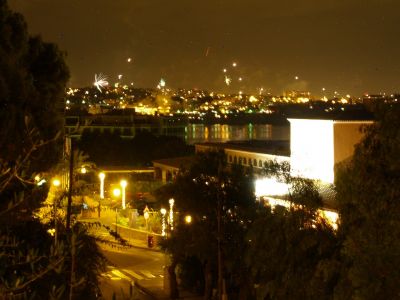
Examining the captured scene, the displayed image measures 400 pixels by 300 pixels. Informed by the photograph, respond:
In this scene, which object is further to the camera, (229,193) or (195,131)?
(195,131)

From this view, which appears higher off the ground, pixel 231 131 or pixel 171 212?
pixel 231 131

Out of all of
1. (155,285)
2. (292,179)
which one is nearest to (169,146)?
(155,285)

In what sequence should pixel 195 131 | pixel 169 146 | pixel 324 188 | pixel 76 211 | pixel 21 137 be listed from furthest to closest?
1. pixel 195 131
2. pixel 169 146
3. pixel 324 188
4. pixel 76 211
5. pixel 21 137

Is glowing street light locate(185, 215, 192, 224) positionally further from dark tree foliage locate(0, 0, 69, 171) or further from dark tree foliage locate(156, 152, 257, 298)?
dark tree foliage locate(0, 0, 69, 171)

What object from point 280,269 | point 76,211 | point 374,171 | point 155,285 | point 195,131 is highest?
point 195,131

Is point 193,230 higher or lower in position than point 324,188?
lower

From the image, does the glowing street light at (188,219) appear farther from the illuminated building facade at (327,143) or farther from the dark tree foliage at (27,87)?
the dark tree foliage at (27,87)

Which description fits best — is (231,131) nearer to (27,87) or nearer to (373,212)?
(373,212)

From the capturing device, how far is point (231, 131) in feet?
338

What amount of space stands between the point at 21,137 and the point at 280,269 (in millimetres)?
3829

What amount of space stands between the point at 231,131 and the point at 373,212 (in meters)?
96.9

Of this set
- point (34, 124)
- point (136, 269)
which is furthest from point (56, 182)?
point (136, 269)

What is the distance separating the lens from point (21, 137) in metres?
5.26

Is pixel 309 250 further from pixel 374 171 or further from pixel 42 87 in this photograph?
pixel 42 87
